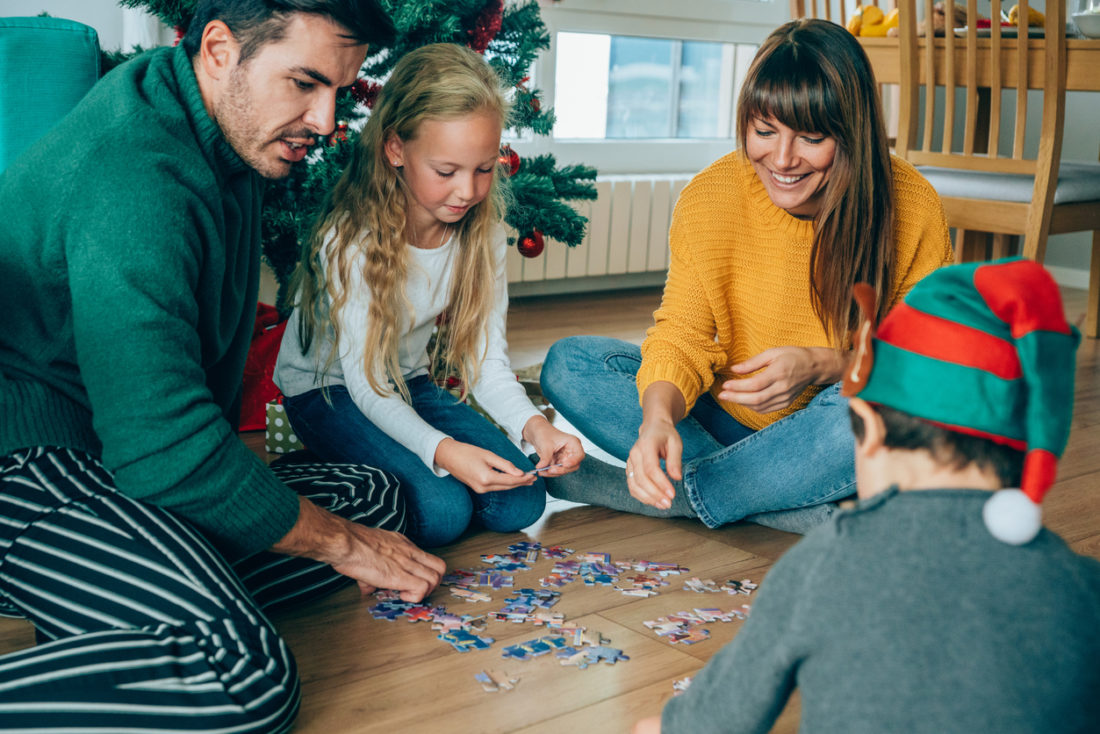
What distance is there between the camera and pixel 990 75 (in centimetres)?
303

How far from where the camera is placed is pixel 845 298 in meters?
1.76

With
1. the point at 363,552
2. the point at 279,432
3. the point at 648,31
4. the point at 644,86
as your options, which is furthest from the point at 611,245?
the point at 363,552

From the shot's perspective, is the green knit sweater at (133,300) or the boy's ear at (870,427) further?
the green knit sweater at (133,300)

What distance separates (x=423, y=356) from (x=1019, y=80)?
1922 millimetres

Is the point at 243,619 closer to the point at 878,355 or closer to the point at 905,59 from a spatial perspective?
the point at 878,355

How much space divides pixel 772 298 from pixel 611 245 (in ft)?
7.50

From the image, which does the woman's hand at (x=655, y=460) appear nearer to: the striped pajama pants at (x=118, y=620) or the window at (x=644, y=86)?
the striped pajama pants at (x=118, y=620)

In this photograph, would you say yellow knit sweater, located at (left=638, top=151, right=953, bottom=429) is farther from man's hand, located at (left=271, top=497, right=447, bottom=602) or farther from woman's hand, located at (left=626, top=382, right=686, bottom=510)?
man's hand, located at (left=271, top=497, right=447, bottom=602)

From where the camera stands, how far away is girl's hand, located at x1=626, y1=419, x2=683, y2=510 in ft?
4.76

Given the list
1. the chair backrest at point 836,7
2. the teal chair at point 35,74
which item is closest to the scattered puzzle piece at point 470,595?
the teal chair at point 35,74

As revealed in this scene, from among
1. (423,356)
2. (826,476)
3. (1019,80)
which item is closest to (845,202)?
(826,476)

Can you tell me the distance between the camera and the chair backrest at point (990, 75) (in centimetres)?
283

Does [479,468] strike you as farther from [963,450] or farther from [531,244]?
[531,244]

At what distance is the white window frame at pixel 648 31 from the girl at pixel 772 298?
6.70ft
